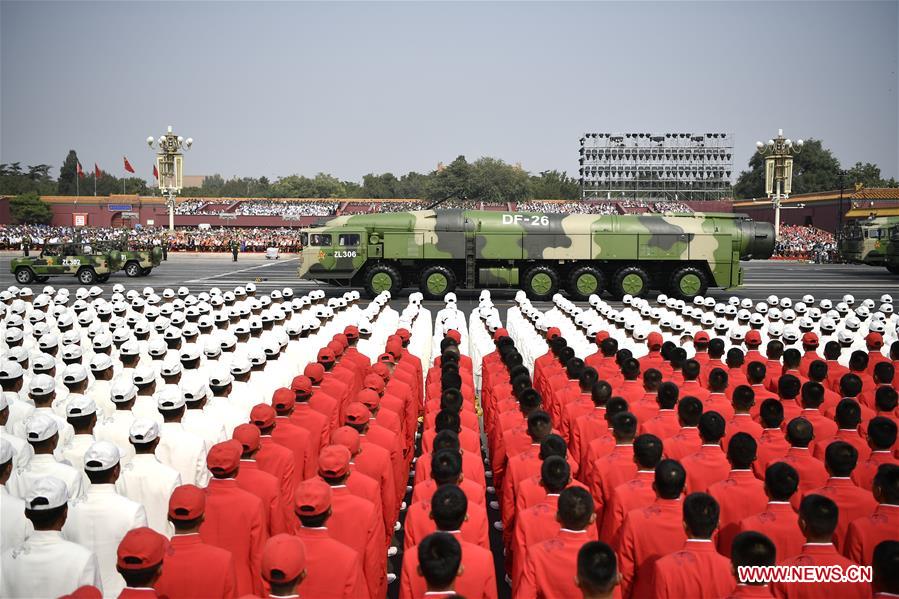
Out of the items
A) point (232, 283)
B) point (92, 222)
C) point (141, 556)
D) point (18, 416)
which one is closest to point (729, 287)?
point (232, 283)

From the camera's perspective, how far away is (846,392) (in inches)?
310

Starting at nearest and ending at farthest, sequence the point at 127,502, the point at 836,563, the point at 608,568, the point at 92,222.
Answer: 1. the point at 608,568
2. the point at 836,563
3. the point at 127,502
4. the point at 92,222

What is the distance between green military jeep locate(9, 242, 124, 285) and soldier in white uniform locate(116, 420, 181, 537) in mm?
30506

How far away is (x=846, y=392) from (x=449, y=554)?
19.8ft

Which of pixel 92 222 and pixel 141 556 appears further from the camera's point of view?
pixel 92 222

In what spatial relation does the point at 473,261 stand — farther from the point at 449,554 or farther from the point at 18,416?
the point at 449,554

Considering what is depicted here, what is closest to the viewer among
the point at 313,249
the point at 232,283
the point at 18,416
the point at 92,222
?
the point at 18,416

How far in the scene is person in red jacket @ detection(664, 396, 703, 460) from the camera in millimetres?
5958

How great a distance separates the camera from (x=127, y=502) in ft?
15.0

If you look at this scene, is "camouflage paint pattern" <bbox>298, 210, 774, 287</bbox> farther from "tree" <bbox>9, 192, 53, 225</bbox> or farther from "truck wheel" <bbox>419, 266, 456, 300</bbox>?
"tree" <bbox>9, 192, 53, 225</bbox>

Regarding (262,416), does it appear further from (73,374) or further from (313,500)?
(73,374)

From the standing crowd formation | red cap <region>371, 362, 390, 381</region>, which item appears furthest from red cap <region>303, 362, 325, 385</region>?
red cap <region>371, 362, 390, 381</region>

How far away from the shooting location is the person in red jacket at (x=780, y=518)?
14.6 ft

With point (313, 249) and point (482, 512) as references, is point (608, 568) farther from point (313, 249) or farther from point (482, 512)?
point (313, 249)
